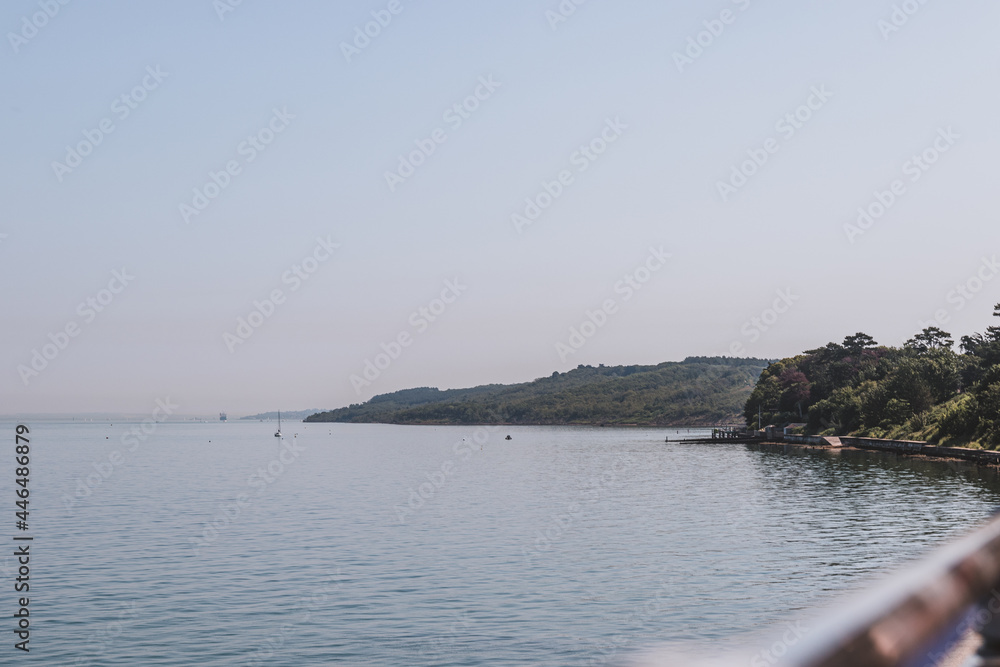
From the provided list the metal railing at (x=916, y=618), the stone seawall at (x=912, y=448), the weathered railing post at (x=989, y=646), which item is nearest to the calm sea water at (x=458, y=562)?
the metal railing at (x=916, y=618)

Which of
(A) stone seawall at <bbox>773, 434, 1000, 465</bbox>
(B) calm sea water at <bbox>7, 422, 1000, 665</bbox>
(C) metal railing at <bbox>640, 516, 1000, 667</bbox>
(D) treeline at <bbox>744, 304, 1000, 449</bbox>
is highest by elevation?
(D) treeline at <bbox>744, 304, 1000, 449</bbox>

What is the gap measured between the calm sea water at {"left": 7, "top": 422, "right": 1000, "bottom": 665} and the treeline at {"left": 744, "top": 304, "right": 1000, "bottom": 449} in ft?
32.9

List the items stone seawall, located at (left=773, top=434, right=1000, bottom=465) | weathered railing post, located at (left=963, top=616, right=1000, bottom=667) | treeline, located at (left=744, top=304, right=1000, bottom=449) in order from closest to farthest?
weathered railing post, located at (left=963, top=616, right=1000, bottom=667) → stone seawall, located at (left=773, top=434, right=1000, bottom=465) → treeline, located at (left=744, top=304, right=1000, bottom=449)

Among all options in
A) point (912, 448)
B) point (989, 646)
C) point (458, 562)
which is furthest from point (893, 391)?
point (989, 646)

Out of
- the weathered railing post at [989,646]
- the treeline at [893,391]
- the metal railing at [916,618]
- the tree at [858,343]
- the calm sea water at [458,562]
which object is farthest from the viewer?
the tree at [858,343]

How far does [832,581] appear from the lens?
97.6 feet

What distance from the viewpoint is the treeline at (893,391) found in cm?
8288

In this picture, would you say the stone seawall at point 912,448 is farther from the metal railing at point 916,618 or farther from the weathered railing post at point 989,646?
the metal railing at point 916,618

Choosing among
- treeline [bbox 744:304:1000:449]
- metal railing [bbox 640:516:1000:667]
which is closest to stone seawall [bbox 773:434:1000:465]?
treeline [bbox 744:304:1000:449]

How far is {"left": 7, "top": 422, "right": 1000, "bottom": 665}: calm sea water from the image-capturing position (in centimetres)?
2375

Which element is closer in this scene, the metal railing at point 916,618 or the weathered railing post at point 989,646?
the metal railing at point 916,618

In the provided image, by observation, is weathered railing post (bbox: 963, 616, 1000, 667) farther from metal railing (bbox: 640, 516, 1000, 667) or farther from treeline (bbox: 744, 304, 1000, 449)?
treeline (bbox: 744, 304, 1000, 449)

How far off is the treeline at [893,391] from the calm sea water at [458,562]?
10016 mm

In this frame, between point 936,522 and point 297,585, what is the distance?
31.5 metres
